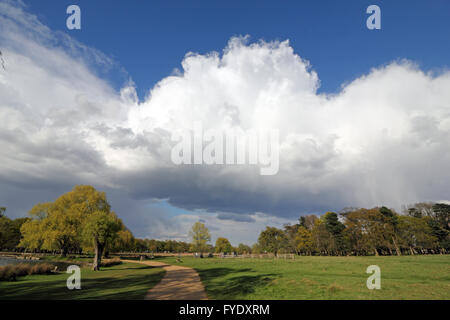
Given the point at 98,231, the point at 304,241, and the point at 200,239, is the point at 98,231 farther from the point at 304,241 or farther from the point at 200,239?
the point at 304,241

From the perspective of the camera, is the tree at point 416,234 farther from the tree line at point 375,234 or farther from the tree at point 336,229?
→ the tree at point 336,229

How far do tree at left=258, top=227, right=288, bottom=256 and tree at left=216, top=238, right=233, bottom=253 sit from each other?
43081mm

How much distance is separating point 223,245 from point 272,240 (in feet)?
175

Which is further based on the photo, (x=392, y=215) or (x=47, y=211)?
(x=392, y=215)

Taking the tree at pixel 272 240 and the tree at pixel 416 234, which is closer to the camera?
the tree at pixel 416 234

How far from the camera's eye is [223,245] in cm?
12619

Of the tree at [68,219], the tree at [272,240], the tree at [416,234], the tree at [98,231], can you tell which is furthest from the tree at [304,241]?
the tree at [98,231]

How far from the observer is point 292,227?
4067 inches

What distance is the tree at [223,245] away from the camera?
121850 millimetres

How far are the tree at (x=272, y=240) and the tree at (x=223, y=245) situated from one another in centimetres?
4308

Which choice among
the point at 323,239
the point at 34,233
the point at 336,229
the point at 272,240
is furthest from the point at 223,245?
the point at 34,233
